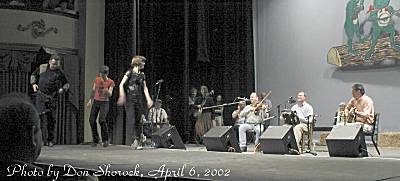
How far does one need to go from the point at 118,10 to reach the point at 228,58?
2.41 metres

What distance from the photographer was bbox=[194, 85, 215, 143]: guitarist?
8.85m

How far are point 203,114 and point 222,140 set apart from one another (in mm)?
3395

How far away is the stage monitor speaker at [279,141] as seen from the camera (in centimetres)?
504

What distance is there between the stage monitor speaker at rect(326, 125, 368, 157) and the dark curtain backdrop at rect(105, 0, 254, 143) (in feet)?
15.3

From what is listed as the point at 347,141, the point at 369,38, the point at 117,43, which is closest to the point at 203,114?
the point at 117,43

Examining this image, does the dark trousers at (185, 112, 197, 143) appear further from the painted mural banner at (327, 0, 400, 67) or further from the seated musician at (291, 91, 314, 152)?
the seated musician at (291, 91, 314, 152)

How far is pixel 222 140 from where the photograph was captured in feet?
18.4

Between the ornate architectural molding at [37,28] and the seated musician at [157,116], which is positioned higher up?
the ornate architectural molding at [37,28]

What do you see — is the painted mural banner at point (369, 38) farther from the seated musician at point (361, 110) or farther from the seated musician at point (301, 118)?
the seated musician at point (361, 110)

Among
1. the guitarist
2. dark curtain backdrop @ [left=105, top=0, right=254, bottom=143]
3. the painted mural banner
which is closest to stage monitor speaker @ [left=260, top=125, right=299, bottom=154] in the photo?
the painted mural banner

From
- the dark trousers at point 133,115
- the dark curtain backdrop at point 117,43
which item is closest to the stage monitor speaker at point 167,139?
the dark trousers at point 133,115

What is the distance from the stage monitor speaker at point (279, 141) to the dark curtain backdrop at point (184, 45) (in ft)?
13.3

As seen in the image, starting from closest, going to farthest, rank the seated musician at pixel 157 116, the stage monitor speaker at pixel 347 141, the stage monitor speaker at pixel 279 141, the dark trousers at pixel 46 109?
1. the stage monitor speaker at pixel 347 141
2. the stage monitor speaker at pixel 279 141
3. the dark trousers at pixel 46 109
4. the seated musician at pixel 157 116

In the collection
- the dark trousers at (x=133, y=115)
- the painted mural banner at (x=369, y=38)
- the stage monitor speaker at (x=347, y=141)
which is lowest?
the stage monitor speaker at (x=347, y=141)
